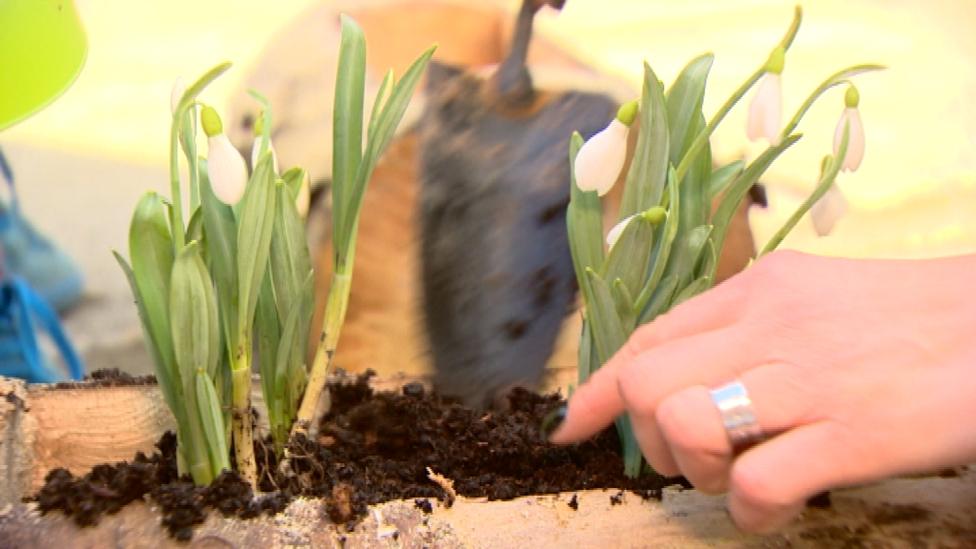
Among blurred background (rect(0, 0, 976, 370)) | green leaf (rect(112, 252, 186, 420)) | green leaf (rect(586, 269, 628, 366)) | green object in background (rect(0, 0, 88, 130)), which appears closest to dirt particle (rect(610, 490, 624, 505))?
green leaf (rect(586, 269, 628, 366))

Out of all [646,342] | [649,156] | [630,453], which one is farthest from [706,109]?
[646,342]

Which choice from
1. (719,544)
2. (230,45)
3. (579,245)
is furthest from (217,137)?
(230,45)

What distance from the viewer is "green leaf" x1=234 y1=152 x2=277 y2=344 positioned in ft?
2.37

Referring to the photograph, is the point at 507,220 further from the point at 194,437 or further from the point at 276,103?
the point at 194,437

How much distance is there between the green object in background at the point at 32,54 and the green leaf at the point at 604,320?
457 millimetres

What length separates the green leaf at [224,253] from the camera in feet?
2.48

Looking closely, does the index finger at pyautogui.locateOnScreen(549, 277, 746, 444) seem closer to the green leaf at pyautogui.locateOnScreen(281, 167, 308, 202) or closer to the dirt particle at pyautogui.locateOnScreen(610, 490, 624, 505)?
the dirt particle at pyautogui.locateOnScreen(610, 490, 624, 505)

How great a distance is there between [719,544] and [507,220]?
1.69 feet

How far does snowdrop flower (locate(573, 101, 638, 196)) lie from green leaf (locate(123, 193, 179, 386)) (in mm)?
338

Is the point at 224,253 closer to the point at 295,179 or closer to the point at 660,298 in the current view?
the point at 295,179

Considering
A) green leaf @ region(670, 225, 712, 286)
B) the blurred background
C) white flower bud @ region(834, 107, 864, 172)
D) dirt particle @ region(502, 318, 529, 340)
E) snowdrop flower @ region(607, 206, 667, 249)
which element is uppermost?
the blurred background

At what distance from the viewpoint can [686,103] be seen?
32.2 inches

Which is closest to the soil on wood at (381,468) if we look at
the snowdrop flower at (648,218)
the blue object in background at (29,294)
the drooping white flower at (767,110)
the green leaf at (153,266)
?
the green leaf at (153,266)

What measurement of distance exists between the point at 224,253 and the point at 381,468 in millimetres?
231
